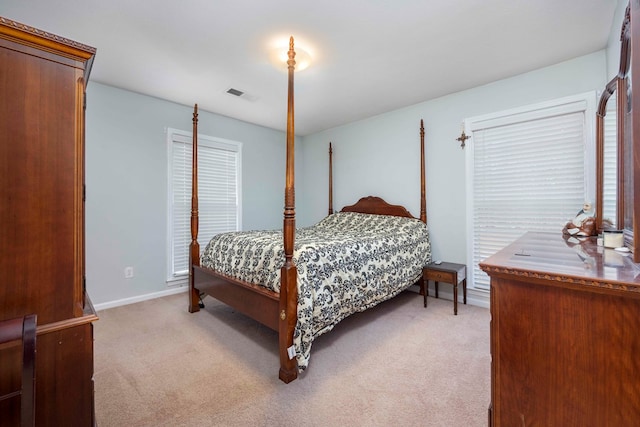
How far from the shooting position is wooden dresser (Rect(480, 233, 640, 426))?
0.73 meters

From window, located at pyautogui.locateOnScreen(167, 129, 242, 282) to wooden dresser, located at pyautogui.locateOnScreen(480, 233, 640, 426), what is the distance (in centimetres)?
363

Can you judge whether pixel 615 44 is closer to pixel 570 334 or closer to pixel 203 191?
pixel 570 334

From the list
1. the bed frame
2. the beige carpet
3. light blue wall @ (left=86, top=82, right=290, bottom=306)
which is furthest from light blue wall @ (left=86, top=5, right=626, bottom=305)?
the bed frame

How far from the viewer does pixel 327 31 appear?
2117mm

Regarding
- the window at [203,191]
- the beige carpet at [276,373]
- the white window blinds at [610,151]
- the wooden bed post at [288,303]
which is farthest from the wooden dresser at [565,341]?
the window at [203,191]

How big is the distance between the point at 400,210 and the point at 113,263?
139 inches

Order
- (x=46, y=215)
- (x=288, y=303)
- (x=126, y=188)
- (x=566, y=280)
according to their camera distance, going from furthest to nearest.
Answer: (x=126, y=188)
(x=288, y=303)
(x=46, y=215)
(x=566, y=280)

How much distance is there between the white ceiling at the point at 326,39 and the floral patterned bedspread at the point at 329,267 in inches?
64.8

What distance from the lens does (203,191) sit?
3.87 m

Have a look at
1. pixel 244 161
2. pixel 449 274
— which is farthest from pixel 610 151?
pixel 244 161

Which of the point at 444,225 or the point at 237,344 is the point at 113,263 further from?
the point at 444,225

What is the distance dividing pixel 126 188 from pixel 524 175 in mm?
4391

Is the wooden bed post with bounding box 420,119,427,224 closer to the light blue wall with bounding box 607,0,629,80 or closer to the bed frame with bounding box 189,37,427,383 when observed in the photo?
the light blue wall with bounding box 607,0,629,80

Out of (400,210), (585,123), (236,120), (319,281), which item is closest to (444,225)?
(400,210)
